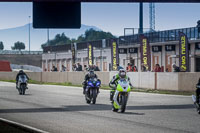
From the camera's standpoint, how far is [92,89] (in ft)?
62.9

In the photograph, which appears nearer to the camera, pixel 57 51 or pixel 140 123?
pixel 140 123

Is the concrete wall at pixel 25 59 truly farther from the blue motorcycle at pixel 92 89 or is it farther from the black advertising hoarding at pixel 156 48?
the blue motorcycle at pixel 92 89

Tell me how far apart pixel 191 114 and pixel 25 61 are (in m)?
130

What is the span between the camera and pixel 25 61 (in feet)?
466

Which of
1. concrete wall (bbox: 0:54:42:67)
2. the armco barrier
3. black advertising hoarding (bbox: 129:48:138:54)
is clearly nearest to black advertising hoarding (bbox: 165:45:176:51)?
black advertising hoarding (bbox: 129:48:138:54)

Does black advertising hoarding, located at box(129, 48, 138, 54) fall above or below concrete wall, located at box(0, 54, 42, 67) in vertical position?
below

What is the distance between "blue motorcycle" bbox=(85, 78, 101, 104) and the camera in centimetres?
1902

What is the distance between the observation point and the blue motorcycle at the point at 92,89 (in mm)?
19016

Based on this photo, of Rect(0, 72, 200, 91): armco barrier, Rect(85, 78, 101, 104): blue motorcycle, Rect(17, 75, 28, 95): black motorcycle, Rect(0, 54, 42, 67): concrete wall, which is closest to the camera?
Rect(85, 78, 101, 104): blue motorcycle

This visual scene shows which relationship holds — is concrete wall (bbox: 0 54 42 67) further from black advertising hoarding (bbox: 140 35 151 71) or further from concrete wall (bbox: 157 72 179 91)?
concrete wall (bbox: 157 72 179 91)

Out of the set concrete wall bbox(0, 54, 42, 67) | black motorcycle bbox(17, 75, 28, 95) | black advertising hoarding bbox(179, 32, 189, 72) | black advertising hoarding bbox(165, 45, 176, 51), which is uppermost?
concrete wall bbox(0, 54, 42, 67)

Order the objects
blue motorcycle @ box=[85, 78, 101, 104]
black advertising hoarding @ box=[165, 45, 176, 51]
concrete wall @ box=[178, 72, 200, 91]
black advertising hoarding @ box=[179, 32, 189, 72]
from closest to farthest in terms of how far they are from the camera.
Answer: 1. blue motorcycle @ box=[85, 78, 101, 104]
2. concrete wall @ box=[178, 72, 200, 91]
3. black advertising hoarding @ box=[179, 32, 189, 72]
4. black advertising hoarding @ box=[165, 45, 176, 51]

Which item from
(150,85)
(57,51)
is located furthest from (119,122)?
(57,51)

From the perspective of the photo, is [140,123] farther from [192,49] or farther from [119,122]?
[192,49]
